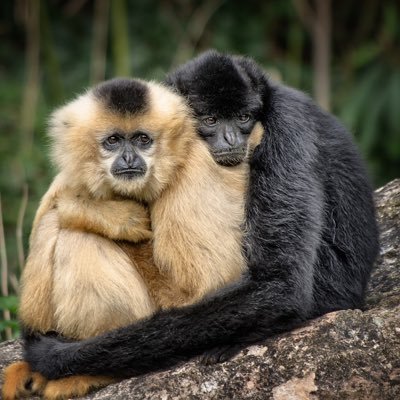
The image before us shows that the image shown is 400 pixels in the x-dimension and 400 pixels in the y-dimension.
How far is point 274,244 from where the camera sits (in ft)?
20.2

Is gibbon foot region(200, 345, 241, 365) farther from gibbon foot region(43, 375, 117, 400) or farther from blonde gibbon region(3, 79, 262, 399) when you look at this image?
gibbon foot region(43, 375, 117, 400)

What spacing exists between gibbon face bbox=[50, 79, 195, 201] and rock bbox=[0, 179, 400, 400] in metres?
1.37

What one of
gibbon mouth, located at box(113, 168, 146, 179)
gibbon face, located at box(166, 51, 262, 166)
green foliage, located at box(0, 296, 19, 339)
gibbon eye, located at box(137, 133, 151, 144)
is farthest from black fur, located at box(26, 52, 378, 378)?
green foliage, located at box(0, 296, 19, 339)

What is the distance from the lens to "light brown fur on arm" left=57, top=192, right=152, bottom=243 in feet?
20.6

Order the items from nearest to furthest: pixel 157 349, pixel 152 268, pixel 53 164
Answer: pixel 157 349 < pixel 152 268 < pixel 53 164

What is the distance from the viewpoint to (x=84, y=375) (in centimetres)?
611

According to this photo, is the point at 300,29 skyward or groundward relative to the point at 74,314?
skyward

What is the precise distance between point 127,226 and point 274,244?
1043mm

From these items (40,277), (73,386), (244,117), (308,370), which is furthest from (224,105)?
(73,386)

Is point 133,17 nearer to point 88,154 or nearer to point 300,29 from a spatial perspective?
point 300,29

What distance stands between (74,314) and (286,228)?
1.59 metres

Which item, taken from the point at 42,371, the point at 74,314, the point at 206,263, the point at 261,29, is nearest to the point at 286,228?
the point at 206,263

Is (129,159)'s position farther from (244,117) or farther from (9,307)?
(9,307)

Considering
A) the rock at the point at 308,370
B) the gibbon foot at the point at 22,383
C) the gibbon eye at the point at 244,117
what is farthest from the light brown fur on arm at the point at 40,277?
the gibbon eye at the point at 244,117
